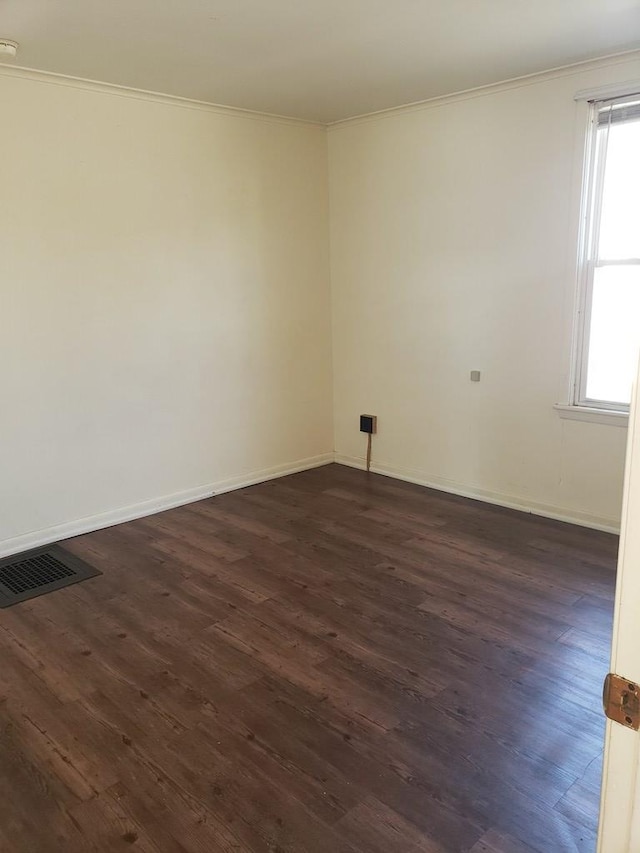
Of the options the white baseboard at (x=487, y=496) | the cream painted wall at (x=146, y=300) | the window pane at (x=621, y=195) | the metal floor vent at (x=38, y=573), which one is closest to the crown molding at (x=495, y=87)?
the window pane at (x=621, y=195)

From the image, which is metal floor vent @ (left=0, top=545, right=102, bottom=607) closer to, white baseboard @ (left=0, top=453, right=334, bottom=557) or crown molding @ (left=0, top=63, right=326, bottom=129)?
white baseboard @ (left=0, top=453, right=334, bottom=557)

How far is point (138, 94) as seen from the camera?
12.1 ft

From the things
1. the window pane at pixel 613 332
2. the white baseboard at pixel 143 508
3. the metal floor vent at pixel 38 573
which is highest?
the window pane at pixel 613 332

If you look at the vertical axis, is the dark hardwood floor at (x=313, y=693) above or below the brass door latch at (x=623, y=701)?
below

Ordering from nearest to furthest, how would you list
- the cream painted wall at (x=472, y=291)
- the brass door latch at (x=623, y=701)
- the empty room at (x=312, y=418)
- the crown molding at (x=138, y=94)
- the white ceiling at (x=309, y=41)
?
the brass door latch at (x=623, y=701)
the empty room at (x=312, y=418)
the white ceiling at (x=309, y=41)
the crown molding at (x=138, y=94)
the cream painted wall at (x=472, y=291)

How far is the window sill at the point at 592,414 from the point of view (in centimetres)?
355

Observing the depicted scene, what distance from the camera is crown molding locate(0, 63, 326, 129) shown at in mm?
3271

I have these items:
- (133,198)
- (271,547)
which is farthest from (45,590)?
(133,198)

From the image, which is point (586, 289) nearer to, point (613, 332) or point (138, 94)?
point (613, 332)

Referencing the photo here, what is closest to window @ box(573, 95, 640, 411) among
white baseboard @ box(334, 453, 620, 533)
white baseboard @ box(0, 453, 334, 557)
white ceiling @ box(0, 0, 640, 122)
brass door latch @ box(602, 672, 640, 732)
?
white ceiling @ box(0, 0, 640, 122)

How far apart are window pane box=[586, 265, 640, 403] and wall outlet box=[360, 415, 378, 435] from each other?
5.29 feet

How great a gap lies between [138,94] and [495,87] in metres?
2.03

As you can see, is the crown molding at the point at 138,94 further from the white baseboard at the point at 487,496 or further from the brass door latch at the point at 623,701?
the brass door latch at the point at 623,701

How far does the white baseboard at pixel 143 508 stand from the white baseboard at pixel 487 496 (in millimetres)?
484
